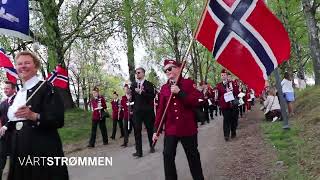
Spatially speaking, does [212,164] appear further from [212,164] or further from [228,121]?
[228,121]

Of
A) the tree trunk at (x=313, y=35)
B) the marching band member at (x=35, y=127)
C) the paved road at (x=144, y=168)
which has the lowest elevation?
the paved road at (x=144, y=168)

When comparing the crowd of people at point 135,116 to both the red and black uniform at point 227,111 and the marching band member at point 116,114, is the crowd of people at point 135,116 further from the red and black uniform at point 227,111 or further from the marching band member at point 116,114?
the marching band member at point 116,114

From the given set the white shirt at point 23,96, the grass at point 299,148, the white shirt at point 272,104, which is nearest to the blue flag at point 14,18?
the white shirt at point 23,96

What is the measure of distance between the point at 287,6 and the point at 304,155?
87.2 ft

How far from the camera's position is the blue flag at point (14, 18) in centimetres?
688

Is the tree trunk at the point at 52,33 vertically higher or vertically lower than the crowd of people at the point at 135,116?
higher

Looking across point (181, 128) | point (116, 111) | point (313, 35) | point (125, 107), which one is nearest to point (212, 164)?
point (181, 128)

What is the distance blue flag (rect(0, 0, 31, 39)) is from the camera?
6.88 metres

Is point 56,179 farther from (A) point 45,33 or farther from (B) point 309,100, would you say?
(A) point 45,33

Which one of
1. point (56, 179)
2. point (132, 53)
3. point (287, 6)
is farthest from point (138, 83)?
point (287, 6)

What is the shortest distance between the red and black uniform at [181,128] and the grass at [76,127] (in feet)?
36.6

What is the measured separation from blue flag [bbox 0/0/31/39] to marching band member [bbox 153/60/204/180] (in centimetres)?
208

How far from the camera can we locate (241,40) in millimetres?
6941

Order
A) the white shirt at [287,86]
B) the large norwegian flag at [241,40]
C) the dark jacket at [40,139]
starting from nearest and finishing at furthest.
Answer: the dark jacket at [40,139]
the large norwegian flag at [241,40]
the white shirt at [287,86]
